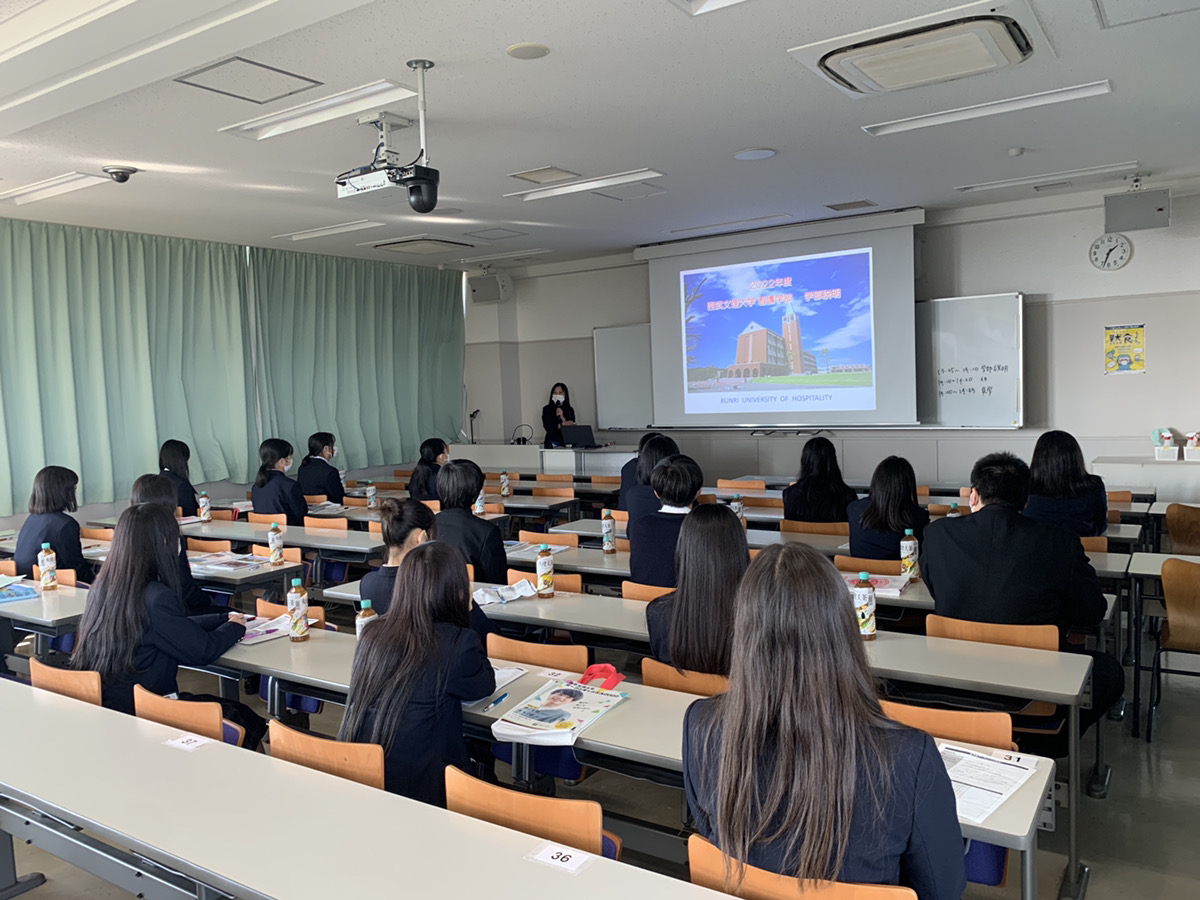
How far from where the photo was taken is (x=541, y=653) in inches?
119

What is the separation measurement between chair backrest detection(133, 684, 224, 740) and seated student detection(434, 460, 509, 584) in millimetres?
1783

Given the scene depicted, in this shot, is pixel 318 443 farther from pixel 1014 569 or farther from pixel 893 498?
pixel 1014 569

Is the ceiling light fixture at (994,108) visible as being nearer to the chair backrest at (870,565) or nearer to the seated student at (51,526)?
the chair backrest at (870,565)

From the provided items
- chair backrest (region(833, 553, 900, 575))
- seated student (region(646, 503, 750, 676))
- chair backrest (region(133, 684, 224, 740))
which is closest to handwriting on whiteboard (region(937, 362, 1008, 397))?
chair backrest (region(833, 553, 900, 575))

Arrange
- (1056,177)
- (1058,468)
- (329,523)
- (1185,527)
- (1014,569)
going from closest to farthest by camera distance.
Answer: (1014,569) → (1058,468) → (1185,527) → (329,523) → (1056,177)

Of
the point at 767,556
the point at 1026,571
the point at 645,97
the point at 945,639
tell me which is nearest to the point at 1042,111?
the point at 645,97

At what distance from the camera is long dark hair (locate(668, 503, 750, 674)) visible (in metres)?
2.78

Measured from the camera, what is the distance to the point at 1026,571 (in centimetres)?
313

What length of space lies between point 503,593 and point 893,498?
193 cm

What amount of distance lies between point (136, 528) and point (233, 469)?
6233 mm

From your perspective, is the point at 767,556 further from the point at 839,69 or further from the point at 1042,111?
the point at 1042,111

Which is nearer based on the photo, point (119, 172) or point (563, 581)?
point (563, 581)

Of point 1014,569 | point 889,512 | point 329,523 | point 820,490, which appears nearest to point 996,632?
point 1014,569

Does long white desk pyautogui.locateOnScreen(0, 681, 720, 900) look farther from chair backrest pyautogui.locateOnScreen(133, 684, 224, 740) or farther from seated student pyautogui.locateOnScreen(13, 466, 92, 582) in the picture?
seated student pyautogui.locateOnScreen(13, 466, 92, 582)
